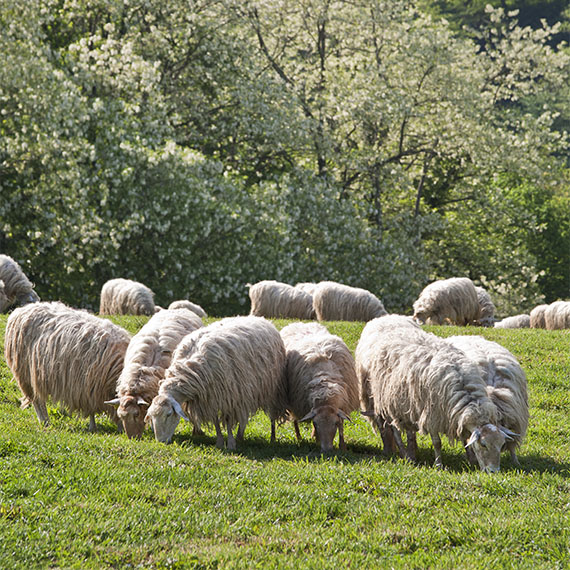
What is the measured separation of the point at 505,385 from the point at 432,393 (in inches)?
43.9

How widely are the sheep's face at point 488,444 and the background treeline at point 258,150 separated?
16549 millimetres

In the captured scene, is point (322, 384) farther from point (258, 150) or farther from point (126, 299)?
point (258, 150)

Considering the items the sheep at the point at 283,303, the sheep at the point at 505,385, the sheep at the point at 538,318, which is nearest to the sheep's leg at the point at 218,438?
the sheep at the point at 505,385

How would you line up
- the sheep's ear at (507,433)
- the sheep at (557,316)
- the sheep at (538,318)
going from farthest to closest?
1. the sheep at (538,318)
2. the sheep at (557,316)
3. the sheep's ear at (507,433)

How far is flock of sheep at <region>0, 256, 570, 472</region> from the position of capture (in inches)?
325

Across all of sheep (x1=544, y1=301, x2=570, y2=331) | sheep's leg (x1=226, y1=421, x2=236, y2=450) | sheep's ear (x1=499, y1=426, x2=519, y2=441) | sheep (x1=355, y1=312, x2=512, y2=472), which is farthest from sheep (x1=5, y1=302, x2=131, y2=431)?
sheep (x1=544, y1=301, x2=570, y2=331)

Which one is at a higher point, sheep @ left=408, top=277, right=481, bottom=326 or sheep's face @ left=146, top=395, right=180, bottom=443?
sheep's face @ left=146, top=395, right=180, bottom=443

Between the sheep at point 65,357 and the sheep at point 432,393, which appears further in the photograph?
the sheep at point 65,357

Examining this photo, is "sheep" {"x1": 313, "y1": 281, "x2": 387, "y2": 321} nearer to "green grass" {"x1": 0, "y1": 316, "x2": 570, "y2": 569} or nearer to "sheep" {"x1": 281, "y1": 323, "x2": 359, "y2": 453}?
"sheep" {"x1": 281, "y1": 323, "x2": 359, "y2": 453}

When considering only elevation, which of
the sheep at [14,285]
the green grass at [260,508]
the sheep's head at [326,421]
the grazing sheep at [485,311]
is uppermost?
the green grass at [260,508]

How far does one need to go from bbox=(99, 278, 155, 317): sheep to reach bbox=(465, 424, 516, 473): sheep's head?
13.6m

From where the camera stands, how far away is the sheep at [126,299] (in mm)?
20359

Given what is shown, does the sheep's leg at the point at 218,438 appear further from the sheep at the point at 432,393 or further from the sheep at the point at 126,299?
the sheep at the point at 126,299

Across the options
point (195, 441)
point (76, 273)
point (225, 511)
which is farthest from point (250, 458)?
point (76, 273)
